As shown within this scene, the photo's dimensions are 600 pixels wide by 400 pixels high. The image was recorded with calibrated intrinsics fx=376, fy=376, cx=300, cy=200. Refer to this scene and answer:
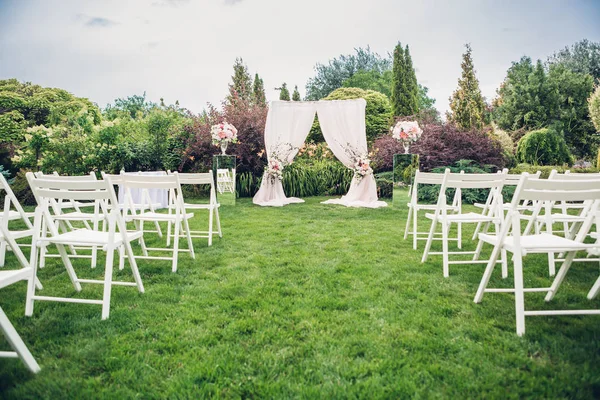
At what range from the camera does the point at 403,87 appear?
19.8 meters

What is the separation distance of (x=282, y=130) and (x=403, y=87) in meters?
12.6

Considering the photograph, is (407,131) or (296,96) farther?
(296,96)

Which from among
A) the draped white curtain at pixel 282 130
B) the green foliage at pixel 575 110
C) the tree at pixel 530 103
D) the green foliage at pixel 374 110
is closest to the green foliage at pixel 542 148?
the green foliage at pixel 374 110

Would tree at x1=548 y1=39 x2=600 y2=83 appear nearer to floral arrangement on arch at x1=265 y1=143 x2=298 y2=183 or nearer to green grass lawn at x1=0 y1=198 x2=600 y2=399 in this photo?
floral arrangement on arch at x1=265 y1=143 x2=298 y2=183

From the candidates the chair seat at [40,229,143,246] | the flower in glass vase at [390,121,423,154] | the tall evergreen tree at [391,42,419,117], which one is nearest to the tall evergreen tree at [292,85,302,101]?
the tall evergreen tree at [391,42,419,117]

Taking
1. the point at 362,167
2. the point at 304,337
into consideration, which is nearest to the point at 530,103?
the point at 362,167

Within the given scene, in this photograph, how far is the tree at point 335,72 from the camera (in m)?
30.9

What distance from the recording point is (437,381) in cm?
185

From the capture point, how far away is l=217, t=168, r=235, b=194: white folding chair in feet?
28.1

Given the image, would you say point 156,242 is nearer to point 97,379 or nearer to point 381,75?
point 97,379

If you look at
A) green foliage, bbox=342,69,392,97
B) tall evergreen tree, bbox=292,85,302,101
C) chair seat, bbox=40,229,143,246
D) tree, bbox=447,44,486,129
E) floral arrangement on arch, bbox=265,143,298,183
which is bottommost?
chair seat, bbox=40,229,143,246

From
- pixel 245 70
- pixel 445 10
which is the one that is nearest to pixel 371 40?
pixel 245 70

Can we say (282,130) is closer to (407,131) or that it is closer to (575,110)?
(407,131)

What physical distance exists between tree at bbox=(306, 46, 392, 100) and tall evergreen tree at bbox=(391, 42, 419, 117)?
10.7 meters
